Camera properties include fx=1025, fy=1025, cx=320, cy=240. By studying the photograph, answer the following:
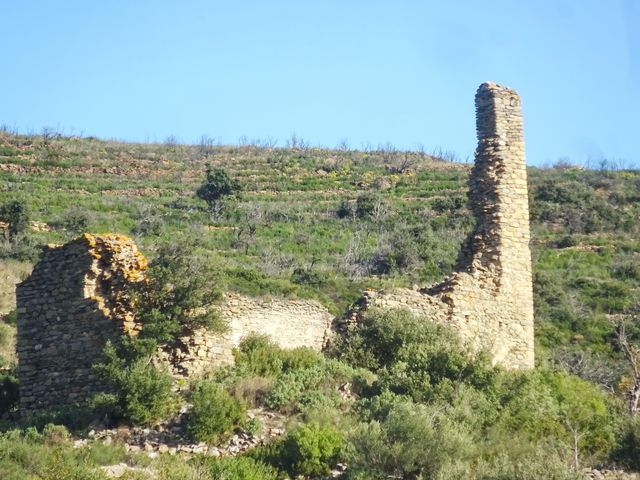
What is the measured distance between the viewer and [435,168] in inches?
2501

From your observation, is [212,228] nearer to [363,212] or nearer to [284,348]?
[363,212]

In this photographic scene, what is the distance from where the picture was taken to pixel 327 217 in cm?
4972

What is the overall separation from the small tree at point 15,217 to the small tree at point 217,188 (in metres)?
11.4

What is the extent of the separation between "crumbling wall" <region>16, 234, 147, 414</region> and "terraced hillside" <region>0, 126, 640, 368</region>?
21.8 ft

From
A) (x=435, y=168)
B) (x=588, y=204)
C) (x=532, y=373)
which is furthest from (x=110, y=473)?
(x=435, y=168)

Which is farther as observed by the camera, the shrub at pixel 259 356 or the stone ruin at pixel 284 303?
the shrub at pixel 259 356

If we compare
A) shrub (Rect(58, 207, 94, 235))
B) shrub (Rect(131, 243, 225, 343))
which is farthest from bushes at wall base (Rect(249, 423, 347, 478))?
shrub (Rect(58, 207, 94, 235))

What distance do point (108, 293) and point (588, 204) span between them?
39.4 m

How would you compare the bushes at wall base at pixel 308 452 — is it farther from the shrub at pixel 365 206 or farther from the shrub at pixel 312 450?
the shrub at pixel 365 206

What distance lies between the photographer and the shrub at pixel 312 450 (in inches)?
551

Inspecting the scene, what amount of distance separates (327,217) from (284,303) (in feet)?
97.1

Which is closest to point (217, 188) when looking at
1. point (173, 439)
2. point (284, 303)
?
point (284, 303)

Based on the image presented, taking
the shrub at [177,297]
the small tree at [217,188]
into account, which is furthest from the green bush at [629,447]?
the small tree at [217,188]

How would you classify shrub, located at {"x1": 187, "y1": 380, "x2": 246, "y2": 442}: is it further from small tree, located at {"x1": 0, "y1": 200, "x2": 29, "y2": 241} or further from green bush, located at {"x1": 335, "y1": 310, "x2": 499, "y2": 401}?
small tree, located at {"x1": 0, "y1": 200, "x2": 29, "y2": 241}
